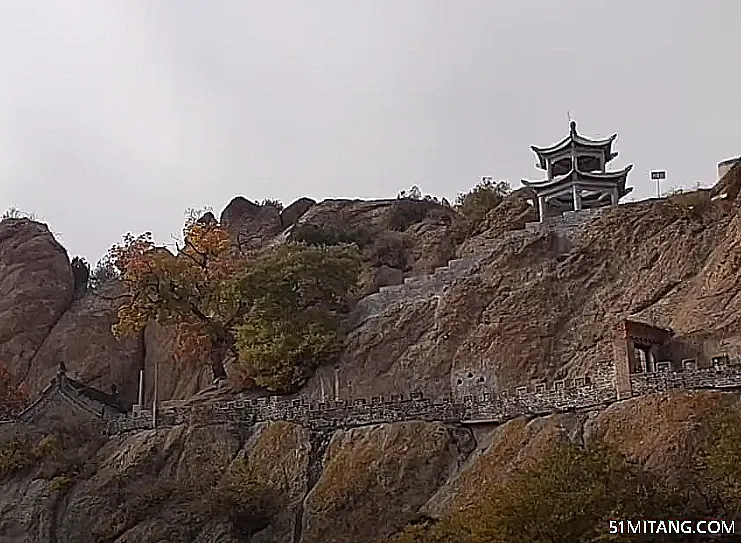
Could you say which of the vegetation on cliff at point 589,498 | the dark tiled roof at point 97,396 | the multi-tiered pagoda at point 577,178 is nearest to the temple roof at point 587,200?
the multi-tiered pagoda at point 577,178

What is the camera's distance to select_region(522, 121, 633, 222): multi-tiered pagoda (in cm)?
3838

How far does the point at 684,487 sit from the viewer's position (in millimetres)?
18266

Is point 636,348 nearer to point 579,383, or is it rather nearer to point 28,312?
point 579,383

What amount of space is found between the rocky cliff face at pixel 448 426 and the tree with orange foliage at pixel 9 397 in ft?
21.5

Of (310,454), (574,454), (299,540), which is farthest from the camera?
(310,454)

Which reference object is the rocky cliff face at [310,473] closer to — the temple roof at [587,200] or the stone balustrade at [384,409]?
the stone balustrade at [384,409]

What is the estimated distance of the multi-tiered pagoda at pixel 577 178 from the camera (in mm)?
38375

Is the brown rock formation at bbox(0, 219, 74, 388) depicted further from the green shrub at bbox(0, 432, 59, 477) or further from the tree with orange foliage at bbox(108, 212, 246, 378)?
the green shrub at bbox(0, 432, 59, 477)

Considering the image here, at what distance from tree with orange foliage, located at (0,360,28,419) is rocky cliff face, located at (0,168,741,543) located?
6.56 meters

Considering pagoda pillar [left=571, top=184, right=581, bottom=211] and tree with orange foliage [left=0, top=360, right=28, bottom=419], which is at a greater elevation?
pagoda pillar [left=571, top=184, right=581, bottom=211]

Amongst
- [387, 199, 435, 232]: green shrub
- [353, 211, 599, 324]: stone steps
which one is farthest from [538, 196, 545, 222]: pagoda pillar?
[387, 199, 435, 232]: green shrub

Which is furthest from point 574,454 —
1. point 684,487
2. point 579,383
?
point 579,383

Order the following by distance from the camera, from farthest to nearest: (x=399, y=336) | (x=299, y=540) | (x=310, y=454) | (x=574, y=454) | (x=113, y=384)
Result: (x=113, y=384) < (x=399, y=336) < (x=310, y=454) < (x=299, y=540) < (x=574, y=454)

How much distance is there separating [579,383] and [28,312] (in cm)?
2715
